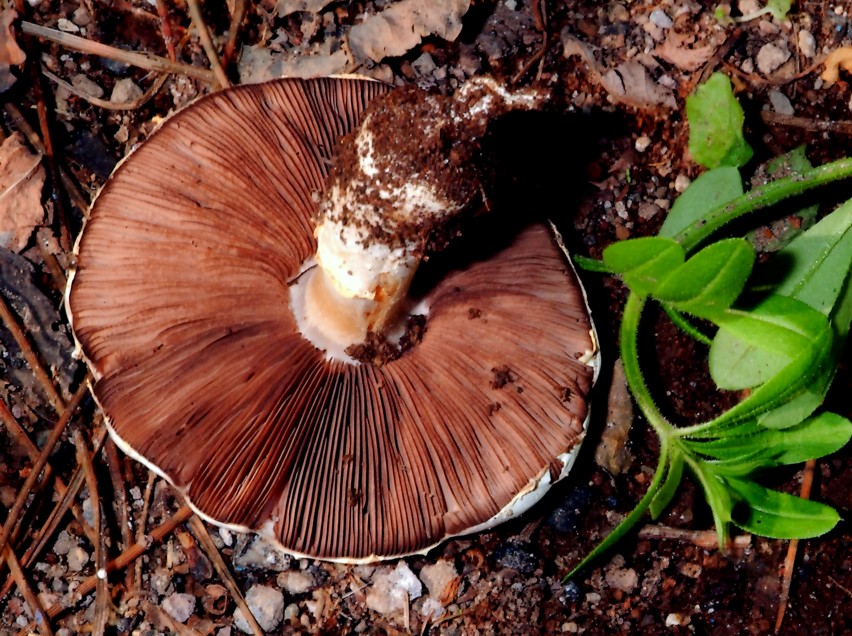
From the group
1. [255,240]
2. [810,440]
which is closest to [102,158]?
[255,240]

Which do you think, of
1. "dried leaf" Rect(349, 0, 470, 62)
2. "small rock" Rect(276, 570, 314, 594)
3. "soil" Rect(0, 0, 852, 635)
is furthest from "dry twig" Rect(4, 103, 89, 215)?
"small rock" Rect(276, 570, 314, 594)

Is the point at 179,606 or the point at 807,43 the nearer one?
the point at 179,606

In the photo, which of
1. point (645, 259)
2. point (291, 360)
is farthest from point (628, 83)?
point (291, 360)

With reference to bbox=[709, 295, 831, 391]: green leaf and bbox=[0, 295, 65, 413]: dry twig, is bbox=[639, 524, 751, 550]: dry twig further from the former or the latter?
bbox=[0, 295, 65, 413]: dry twig

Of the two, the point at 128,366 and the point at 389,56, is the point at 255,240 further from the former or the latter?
the point at 389,56

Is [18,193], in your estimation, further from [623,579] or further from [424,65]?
[623,579]

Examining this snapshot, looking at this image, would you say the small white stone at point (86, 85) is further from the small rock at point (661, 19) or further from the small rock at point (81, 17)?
the small rock at point (661, 19)
